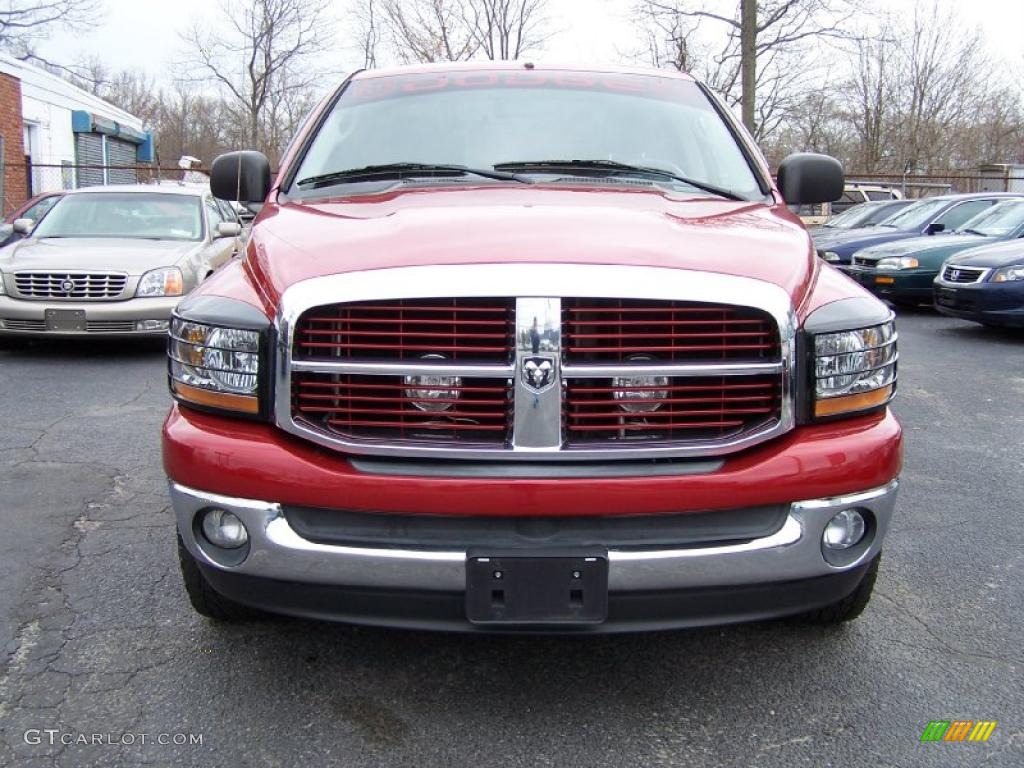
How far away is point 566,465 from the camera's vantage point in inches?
87.6

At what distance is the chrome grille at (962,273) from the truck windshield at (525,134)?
22.6 ft

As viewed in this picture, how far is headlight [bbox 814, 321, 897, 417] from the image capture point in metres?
2.34

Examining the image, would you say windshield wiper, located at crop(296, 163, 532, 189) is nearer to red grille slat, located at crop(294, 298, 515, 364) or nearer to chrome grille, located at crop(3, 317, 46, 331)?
red grille slat, located at crop(294, 298, 515, 364)

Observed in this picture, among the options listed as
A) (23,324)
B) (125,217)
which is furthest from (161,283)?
(125,217)

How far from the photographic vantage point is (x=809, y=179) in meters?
3.66

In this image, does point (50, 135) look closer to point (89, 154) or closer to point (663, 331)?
point (89, 154)

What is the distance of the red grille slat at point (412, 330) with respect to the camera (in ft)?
7.28

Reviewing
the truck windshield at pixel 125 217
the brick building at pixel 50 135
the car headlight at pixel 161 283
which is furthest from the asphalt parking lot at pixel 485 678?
the brick building at pixel 50 135

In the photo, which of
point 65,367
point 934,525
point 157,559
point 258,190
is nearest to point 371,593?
point 157,559

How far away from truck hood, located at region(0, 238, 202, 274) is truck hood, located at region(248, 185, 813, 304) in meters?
5.56

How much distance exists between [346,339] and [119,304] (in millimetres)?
6316

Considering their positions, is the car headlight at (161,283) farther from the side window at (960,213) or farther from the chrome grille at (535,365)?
the side window at (960,213)

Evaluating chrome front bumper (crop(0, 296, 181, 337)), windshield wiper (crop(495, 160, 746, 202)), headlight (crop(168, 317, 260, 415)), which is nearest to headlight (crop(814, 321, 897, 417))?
windshield wiper (crop(495, 160, 746, 202))

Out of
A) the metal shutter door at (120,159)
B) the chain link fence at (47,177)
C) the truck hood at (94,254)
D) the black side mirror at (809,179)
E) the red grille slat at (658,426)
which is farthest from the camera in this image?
Result: the metal shutter door at (120,159)
